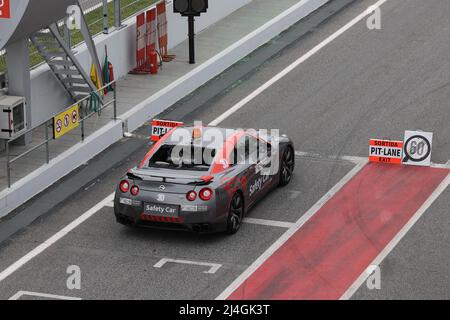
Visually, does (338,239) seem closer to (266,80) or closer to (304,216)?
(304,216)

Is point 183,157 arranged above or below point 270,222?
above

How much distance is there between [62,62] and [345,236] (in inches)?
332

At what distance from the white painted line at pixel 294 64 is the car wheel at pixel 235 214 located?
18.6ft

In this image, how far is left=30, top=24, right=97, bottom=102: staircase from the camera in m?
23.6

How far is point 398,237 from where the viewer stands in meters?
18.4

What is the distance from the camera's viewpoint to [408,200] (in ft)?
65.3

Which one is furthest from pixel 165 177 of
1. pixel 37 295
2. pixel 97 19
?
pixel 97 19

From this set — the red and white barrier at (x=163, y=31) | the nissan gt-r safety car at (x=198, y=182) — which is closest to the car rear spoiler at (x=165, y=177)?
the nissan gt-r safety car at (x=198, y=182)

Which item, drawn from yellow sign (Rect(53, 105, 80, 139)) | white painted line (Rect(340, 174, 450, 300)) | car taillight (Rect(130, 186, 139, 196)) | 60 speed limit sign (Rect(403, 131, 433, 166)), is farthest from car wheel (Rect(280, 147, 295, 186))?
yellow sign (Rect(53, 105, 80, 139))

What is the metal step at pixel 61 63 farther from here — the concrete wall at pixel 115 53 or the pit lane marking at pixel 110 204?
the pit lane marking at pixel 110 204

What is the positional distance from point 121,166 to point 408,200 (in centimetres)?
571

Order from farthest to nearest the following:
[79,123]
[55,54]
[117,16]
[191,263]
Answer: [117,16], [55,54], [79,123], [191,263]

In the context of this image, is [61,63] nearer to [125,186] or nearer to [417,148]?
[125,186]
